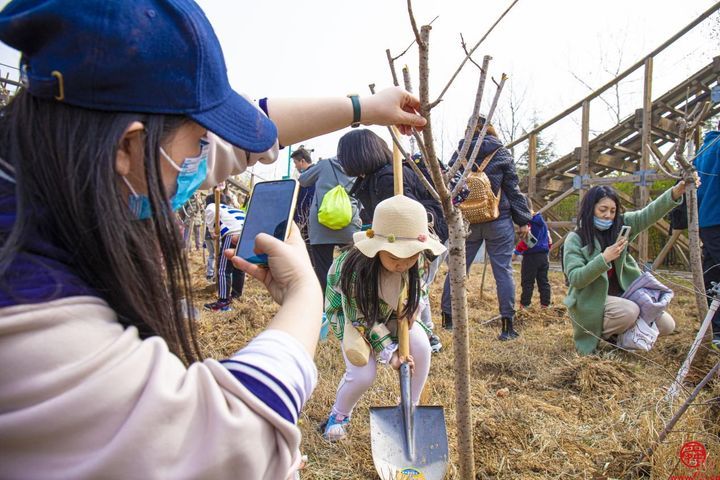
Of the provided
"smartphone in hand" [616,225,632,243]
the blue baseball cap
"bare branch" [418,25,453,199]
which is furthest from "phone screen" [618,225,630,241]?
the blue baseball cap

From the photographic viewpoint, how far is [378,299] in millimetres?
2770

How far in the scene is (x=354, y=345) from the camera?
2650 millimetres

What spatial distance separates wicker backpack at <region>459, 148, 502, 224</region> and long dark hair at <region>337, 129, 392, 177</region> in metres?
1.04

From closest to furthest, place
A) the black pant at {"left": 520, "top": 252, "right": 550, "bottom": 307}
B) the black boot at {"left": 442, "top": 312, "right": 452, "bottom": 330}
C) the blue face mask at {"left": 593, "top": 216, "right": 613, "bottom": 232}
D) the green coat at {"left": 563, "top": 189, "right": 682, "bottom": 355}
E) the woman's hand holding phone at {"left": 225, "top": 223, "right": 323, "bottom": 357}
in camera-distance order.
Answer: the woman's hand holding phone at {"left": 225, "top": 223, "right": 323, "bottom": 357} < the green coat at {"left": 563, "top": 189, "right": 682, "bottom": 355} < the blue face mask at {"left": 593, "top": 216, "right": 613, "bottom": 232} < the black boot at {"left": 442, "top": 312, "right": 452, "bottom": 330} < the black pant at {"left": 520, "top": 252, "right": 550, "bottom": 307}

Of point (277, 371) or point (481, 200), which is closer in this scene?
point (277, 371)

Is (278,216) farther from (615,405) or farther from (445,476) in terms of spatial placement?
(615,405)

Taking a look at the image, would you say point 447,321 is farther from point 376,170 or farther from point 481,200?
point 376,170

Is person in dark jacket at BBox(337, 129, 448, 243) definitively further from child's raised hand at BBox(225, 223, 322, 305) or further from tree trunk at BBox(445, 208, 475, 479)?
child's raised hand at BBox(225, 223, 322, 305)

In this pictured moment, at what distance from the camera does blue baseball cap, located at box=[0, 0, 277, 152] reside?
0.64 meters

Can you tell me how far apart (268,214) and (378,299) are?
172 cm

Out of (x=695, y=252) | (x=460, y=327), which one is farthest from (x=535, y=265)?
(x=460, y=327)

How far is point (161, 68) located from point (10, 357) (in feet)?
1.36

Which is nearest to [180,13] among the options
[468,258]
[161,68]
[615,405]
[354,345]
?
[161,68]

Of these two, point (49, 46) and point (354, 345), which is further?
point (354, 345)
